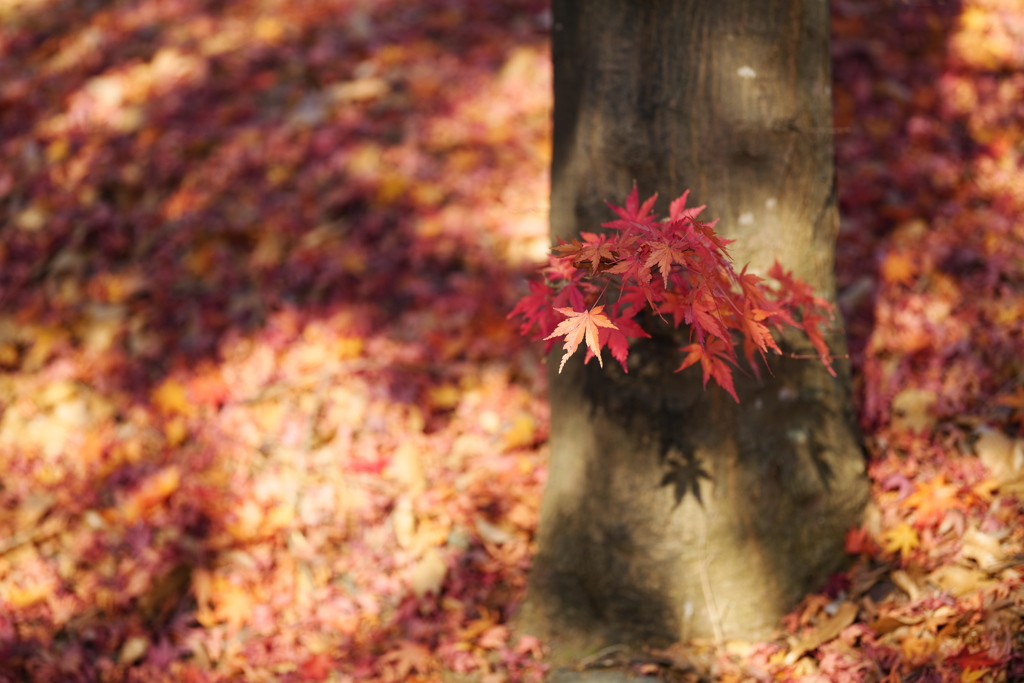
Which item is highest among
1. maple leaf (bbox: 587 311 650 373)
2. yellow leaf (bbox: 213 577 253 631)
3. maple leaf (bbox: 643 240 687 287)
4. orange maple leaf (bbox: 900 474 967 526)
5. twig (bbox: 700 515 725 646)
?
maple leaf (bbox: 643 240 687 287)

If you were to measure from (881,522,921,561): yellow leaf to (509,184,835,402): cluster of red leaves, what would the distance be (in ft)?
2.40

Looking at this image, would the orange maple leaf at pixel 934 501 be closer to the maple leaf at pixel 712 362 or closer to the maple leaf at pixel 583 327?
the maple leaf at pixel 712 362

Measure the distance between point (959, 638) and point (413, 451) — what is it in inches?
82.2

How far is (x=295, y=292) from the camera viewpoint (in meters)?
3.96

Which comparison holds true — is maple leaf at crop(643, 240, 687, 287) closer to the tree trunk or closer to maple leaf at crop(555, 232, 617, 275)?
maple leaf at crop(555, 232, 617, 275)

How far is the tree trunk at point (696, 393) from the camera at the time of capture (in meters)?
2.16

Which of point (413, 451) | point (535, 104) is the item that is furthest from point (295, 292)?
point (535, 104)

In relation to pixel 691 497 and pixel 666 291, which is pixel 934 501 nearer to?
pixel 691 497

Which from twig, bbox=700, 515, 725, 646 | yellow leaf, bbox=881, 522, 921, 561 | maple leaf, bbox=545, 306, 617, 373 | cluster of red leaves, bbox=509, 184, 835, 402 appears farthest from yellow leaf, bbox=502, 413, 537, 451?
maple leaf, bbox=545, 306, 617, 373

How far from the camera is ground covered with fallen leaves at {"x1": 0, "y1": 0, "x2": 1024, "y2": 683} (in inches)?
105

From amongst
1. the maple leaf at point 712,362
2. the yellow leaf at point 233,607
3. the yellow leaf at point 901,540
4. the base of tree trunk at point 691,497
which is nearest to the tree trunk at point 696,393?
the base of tree trunk at point 691,497

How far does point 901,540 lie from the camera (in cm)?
254

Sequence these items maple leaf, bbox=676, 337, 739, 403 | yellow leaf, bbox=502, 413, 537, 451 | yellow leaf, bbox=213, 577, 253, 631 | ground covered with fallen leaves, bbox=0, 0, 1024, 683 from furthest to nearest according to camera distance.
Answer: yellow leaf, bbox=502, 413, 537, 451, yellow leaf, bbox=213, 577, 253, 631, ground covered with fallen leaves, bbox=0, 0, 1024, 683, maple leaf, bbox=676, 337, 739, 403

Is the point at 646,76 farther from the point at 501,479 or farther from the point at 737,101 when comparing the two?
the point at 501,479
